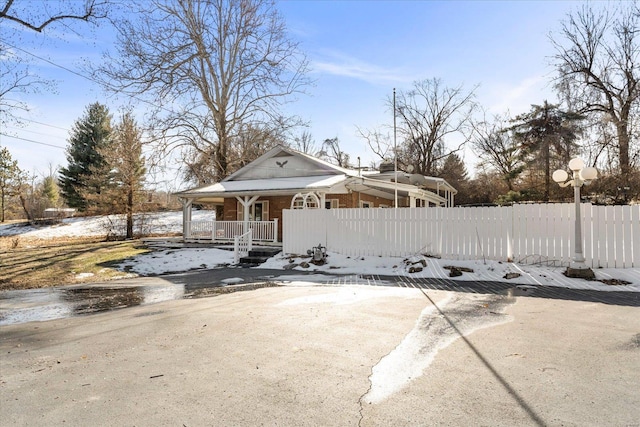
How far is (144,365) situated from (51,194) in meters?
55.2

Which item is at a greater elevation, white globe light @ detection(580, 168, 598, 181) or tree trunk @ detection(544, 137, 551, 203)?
tree trunk @ detection(544, 137, 551, 203)

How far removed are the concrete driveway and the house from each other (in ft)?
32.9

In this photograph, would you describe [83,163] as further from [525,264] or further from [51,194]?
[525,264]

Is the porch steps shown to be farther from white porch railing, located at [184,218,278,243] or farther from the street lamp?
the street lamp

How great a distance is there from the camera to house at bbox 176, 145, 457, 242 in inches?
624

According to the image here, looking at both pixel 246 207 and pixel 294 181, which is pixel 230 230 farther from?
pixel 294 181

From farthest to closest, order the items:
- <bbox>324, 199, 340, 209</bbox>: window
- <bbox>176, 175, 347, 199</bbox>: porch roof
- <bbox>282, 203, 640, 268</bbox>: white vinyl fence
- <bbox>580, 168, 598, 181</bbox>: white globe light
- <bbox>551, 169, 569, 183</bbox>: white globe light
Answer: <bbox>324, 199, 340, 209</bbox>: window
<bbox>176, 175, 347, 199</bbox>: porch roof
<bbox>551, 169, 569, 183</bbox>: white globe light
<bbox>282, 203, 640, 268</bbox>: white vinyl fence
<bbox>580, 168, 598, 181</bbox>: white globe light

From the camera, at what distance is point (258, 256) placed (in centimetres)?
1322

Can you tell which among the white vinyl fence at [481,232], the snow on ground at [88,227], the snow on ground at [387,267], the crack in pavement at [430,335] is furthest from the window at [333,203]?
the snow on ground at [88,227]

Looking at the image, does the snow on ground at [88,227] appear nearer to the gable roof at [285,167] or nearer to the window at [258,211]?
the window at [258,211]


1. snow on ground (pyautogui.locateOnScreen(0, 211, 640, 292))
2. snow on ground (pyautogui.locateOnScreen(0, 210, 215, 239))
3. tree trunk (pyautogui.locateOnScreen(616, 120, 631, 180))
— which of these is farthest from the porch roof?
tree trunk (pyautogui.locateOnScreen(616, 120, 631, 180))

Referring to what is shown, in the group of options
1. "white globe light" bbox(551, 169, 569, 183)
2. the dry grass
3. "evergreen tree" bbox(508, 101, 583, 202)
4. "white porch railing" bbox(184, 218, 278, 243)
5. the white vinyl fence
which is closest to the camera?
the white vinyl fence

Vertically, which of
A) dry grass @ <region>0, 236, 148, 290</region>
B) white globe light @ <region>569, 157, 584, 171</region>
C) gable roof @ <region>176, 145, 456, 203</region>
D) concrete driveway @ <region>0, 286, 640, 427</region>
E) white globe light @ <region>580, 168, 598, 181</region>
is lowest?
dry grass @ <region>0, 236, 148, 290</region>

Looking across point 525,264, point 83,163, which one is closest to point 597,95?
point 525,264
